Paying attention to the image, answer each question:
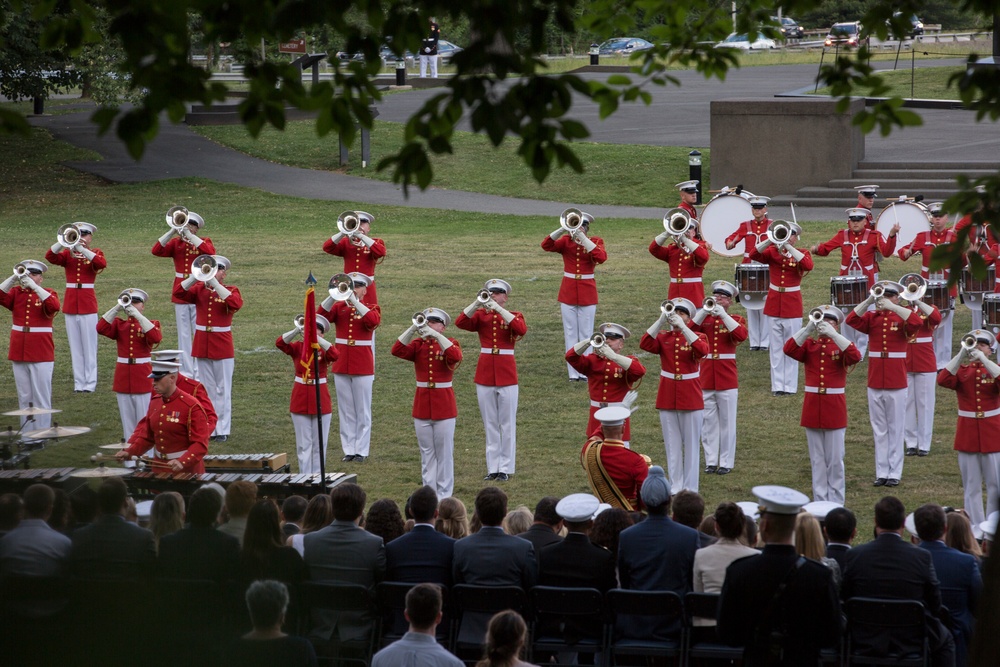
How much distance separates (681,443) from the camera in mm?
13336

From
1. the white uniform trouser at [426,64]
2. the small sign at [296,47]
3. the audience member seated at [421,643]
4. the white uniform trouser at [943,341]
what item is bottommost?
the white uniform trouser at [943,341]

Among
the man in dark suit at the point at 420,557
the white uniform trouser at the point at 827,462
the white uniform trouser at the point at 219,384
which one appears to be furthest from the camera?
the white uniform trouser at the point at 219,384

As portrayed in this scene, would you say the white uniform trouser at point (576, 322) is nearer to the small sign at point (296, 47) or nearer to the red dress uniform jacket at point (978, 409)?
the red dress uniform jacket at point (978, 409)

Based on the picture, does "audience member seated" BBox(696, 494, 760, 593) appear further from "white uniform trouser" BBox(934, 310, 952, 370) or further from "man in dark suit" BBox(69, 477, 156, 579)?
"white uniform trouser" BBox(934, 310, 952, 370)

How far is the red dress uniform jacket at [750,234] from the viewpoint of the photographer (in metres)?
18.0

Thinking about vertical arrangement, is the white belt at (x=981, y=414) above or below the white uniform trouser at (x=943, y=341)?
above

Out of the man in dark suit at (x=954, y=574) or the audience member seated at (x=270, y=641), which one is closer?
the audience member seated at (x=270, y=641)

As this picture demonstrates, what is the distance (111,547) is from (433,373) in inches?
241

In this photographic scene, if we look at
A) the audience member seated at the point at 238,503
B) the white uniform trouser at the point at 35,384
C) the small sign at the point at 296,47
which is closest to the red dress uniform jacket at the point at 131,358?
the white uniform trouser at the point at 35,384

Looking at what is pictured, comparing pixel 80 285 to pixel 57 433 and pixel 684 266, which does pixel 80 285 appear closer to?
pixel 57 433

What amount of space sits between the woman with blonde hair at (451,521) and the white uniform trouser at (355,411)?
599 centimetres

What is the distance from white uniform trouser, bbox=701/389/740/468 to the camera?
543 inches

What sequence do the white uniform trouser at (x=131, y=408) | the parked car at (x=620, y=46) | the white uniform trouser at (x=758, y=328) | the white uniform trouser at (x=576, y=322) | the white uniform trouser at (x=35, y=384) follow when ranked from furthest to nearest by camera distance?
the parked car at (x=620, y=46)
the white uniform trouser at (x=758, y=328)
the white uniform trouser at (x=576, y=322)
the white uniform trouser at (x=35, y=384)
the white uniform trouser at (x=131, y=408)

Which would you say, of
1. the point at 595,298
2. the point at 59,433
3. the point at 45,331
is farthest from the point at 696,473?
the point at 45,331
